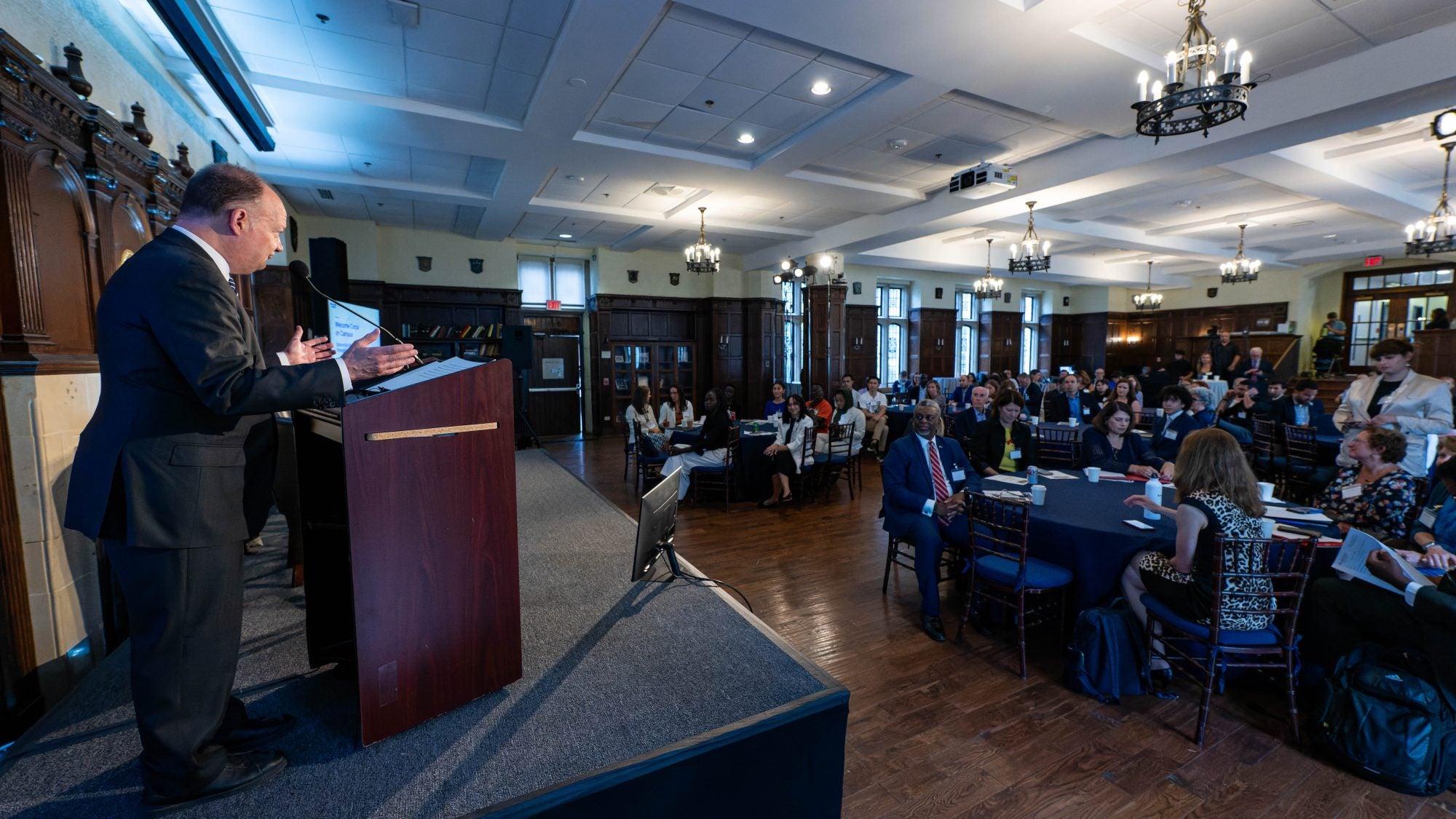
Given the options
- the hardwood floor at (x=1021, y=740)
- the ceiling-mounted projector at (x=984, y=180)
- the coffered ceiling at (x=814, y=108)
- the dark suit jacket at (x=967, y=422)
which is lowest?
the hardwood floor at (x=1021, y=740)

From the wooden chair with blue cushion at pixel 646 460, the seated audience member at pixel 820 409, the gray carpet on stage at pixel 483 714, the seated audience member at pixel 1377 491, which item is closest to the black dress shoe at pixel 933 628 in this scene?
the gray carpet on stage at pixel 483 714

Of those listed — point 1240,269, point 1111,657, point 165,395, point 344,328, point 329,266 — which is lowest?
point 1111,657

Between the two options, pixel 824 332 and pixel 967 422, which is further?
pixel 824 332

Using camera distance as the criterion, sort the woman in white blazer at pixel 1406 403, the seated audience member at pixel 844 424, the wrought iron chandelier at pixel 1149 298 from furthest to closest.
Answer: the wrought iron chandelier at pixel 1149 298 → the seated audience member at pixel 844 424 → the woman in white blazer at pixel 1406 403

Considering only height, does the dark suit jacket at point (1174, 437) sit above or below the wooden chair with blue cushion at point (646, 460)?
above

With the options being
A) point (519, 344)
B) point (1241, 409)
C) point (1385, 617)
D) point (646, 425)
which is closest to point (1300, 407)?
point (1241, 409)

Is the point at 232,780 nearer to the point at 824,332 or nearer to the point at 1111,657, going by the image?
the point at 1111,657

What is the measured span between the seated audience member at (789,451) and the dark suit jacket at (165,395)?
523 centimetres

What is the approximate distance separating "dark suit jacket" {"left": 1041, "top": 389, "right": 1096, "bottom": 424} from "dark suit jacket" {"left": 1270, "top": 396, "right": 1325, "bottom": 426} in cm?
187

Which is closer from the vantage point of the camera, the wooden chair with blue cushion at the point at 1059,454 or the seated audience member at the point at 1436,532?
the seated audience member at the point at 1436,532

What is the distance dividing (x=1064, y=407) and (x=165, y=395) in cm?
916

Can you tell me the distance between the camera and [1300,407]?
21.2ft

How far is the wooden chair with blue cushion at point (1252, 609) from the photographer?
2.47 metres

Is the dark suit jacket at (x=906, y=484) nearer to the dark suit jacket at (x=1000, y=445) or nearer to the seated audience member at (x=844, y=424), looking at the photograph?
the dark suit jacket at (x=1000, y=445)
